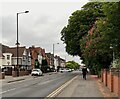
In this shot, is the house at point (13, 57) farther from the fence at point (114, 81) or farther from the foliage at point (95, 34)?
the fence at point (114, 81)

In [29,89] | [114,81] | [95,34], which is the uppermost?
[95,34]

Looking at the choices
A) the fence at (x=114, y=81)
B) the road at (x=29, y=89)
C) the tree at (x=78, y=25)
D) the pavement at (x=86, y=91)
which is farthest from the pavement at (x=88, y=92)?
the tree at (x=78, y=25)

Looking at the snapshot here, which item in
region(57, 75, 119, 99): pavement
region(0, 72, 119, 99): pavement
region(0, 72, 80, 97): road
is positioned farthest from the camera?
region(0, 72, 80, 97): road

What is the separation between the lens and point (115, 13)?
44.9 ft

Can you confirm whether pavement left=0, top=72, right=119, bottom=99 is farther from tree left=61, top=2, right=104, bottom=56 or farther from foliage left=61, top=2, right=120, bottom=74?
tree left=61, top=2, right=104, bottom=56

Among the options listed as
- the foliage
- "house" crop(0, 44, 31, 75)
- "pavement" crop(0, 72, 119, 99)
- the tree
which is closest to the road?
"pavement" crop(0, 72, 119, 99)

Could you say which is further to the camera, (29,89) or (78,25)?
(78,25)

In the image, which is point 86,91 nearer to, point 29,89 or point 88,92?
point 88,92

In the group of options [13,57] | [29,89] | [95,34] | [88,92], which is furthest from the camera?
[13,57]

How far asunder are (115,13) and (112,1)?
2.00 ft

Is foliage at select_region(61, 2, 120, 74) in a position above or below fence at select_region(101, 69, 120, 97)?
above

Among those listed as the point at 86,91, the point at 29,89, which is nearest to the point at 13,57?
the point at 29,89

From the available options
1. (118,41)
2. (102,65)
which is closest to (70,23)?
(102,65)

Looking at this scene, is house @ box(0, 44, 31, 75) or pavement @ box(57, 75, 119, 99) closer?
pavement @ box(57, 75, 119, 99)
